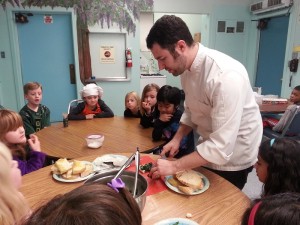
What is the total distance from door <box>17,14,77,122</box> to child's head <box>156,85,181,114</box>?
2.82m

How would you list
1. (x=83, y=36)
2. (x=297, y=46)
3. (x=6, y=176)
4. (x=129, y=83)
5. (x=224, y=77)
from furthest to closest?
(x=129, y=83) < (x=83, y=36) < (x=297, y=46) < (x=224, y=77) < (x=6, y=176)

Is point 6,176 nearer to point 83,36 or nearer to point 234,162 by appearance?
point 234,162

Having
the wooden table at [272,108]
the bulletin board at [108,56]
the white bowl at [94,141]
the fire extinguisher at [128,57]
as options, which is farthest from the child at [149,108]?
the bulletin board at [108,56]

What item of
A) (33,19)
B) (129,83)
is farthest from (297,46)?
(33,19)

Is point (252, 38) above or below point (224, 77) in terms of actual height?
above

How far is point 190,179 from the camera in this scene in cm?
111

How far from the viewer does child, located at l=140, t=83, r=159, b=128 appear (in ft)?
7.31

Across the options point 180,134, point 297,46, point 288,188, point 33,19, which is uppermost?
point 33,19

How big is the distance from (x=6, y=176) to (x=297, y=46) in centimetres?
445

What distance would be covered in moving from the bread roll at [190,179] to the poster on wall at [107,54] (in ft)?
12.0

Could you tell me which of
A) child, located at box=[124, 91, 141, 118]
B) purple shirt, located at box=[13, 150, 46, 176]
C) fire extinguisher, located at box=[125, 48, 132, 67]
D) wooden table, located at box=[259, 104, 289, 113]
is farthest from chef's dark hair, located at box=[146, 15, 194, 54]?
fire extinguisher, located at box=[125, 48, 132, 67]

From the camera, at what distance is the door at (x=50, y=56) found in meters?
4.09

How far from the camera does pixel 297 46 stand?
13.1 ft

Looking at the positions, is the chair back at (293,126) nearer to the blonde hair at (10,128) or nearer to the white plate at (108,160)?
the white plate at (108,160)
